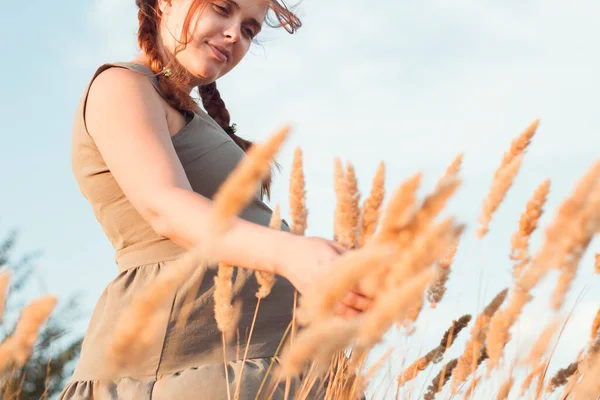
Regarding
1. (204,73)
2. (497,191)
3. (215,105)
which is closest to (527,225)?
(497,191)

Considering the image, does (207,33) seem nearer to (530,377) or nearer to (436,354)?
(436,354)

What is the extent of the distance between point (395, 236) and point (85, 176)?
1.04 metres

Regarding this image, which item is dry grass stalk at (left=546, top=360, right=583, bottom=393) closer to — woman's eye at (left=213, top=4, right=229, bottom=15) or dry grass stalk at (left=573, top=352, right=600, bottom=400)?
Answer: dry grass stalk at (left=573, top=352, right=600, bottom=400)

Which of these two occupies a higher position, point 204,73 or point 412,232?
point 204,73

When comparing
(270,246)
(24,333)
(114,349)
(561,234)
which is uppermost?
(561,234)

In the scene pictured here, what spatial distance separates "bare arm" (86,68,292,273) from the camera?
941mm

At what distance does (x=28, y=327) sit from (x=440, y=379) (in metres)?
0.93

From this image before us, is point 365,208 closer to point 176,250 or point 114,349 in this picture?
point 114,349

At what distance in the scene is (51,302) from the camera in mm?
867

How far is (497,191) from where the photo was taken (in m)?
Answer: 1.10

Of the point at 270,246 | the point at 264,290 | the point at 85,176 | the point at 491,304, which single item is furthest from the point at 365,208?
Result: the point at 85,176

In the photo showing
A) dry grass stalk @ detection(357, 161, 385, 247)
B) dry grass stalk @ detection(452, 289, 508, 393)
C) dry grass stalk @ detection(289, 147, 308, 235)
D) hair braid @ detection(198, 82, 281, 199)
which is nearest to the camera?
dry grass stalk @ detection(357, 161, 385, 247)

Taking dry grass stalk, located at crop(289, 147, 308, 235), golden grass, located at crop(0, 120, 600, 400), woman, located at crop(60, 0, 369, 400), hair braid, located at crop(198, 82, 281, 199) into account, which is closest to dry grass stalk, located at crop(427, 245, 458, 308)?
golden grass, located at crop(0, 120, 600, 400)

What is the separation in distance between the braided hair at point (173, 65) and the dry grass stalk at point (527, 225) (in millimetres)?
869
